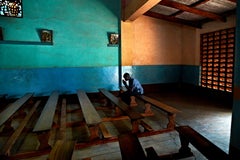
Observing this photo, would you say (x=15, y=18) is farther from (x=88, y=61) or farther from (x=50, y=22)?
(x=88, y=61)

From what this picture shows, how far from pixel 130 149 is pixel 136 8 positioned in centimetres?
441

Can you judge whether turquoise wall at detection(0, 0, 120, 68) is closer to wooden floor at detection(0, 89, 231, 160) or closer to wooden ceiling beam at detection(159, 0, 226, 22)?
wooden ceiling beam at detection(159, 0, 226, 22)

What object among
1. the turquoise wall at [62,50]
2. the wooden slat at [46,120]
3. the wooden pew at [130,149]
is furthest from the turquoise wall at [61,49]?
the wooden pew at [130,149]

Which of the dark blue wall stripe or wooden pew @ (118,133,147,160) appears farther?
the dark blue wall stripe

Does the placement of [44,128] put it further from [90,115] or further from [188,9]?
[188,9]

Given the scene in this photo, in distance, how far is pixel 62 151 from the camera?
178cm

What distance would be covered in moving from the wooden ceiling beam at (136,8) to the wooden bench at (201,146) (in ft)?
11.2

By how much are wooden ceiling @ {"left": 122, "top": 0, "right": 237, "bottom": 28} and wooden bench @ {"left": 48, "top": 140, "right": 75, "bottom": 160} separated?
392 centimetres

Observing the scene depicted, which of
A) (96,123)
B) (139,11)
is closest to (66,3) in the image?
(139,11)

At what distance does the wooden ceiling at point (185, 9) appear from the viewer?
5070 mm

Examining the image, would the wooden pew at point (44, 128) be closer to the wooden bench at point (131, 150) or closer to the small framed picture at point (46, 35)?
the wooden bench at point (131, 150)

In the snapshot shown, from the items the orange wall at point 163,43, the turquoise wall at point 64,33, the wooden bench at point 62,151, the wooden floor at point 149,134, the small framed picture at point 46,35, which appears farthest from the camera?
the orange wall at point 163,43

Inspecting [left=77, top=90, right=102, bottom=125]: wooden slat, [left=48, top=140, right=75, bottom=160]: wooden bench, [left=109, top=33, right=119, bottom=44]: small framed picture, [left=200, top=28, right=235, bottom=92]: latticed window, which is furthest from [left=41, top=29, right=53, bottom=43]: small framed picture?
[left=200, top=28, right=235, bottom=92]: latticed window

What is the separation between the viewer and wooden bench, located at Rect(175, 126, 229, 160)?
173cm
